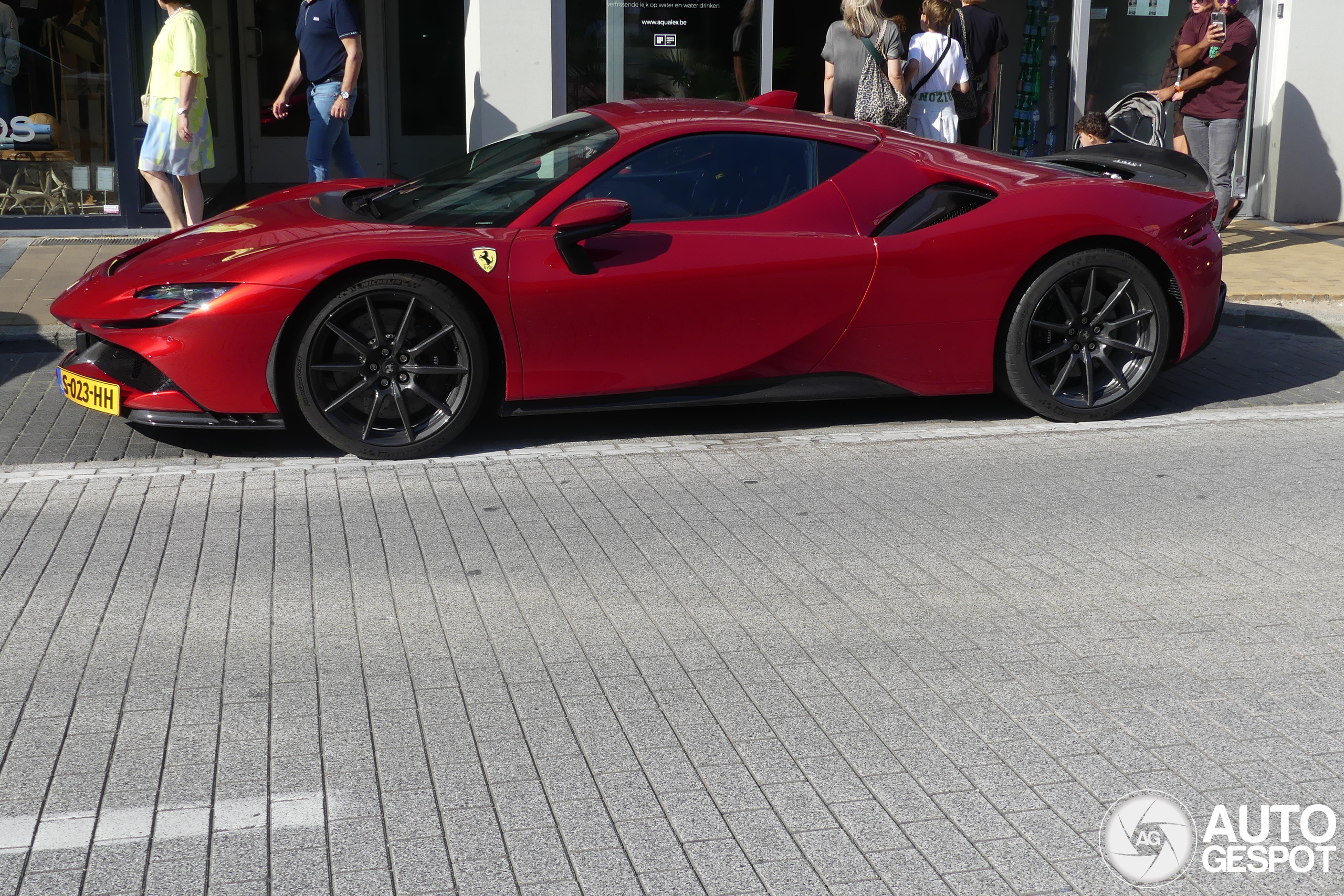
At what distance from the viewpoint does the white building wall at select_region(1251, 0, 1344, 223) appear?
12289 mm

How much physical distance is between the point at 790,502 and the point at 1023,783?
86.3 inches

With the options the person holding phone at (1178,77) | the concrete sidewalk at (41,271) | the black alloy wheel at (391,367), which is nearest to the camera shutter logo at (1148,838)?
the black alloy wheel at (391,367)

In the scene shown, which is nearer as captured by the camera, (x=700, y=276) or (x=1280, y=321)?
(x=700, y=276)

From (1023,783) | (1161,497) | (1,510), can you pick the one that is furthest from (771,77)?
(1023,783)

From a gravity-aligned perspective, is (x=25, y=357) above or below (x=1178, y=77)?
below

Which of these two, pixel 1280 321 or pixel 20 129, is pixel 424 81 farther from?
pixel 1280 321

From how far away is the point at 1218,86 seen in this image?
10461 mm

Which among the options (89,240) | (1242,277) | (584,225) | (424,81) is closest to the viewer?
(584,225)

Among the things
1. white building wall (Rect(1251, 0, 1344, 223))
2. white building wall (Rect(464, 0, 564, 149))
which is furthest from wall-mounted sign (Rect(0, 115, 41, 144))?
white building wall (Rect(1251, 0, 1344, 223))

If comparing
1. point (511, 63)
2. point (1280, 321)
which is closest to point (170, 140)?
point (511, 63)

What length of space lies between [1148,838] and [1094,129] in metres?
7.20

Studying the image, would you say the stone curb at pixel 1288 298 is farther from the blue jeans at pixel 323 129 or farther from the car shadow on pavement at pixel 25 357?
the car shadow on pavement at pixel 25 357

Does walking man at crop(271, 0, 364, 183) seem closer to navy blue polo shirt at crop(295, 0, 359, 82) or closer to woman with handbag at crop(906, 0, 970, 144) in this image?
navy blue polo shirt at crop(295, 0, 359, 82)

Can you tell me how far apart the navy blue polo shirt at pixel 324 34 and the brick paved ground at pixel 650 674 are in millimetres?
5158
